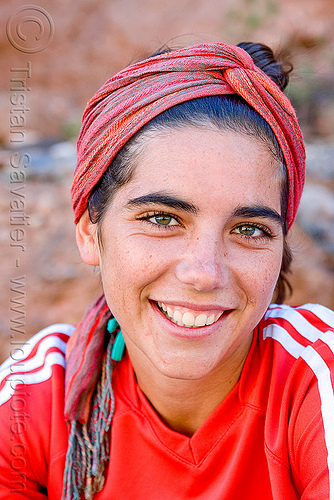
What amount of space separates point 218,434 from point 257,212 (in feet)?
2.42

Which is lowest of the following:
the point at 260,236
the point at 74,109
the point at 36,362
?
the point at 36,362

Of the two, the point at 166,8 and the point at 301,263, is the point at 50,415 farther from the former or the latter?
the point at 166,8

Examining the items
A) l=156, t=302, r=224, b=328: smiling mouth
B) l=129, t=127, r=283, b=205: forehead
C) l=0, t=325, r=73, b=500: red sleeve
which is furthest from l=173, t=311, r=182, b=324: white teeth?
l=0, t=325, r=73, b=500: red sleeve

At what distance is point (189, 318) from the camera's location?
1.50 metres

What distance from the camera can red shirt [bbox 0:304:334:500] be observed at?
1537mm

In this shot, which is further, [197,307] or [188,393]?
[188,393]

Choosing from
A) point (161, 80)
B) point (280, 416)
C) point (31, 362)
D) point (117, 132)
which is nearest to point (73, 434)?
point (31, 362)

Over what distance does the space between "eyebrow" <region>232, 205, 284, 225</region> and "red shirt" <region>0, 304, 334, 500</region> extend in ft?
1.39

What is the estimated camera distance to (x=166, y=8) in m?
10.6

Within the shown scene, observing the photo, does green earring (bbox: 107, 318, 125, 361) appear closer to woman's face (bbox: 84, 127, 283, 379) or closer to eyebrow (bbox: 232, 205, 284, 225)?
woman's face (bbox: 84, 127, 283, 379)

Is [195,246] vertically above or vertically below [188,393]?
above

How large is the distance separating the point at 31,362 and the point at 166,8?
10.2m

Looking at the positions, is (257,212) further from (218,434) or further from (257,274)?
(218,434)

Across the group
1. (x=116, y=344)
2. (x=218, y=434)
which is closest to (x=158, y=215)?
(x=116, y=344)
